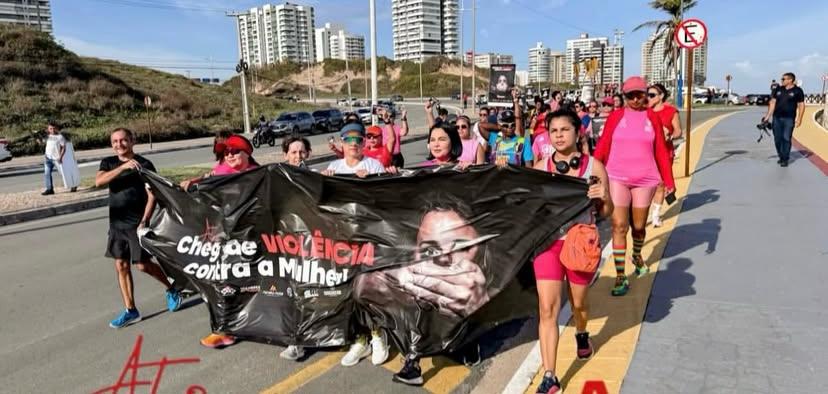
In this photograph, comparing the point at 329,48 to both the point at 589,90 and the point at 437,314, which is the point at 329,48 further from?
the point at 437,314

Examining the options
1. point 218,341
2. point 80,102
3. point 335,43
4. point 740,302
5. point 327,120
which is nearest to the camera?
point 218,341

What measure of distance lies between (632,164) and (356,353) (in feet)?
9.07

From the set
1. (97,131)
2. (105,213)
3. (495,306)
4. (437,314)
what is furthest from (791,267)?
(97,131)

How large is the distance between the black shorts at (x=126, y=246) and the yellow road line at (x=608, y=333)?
10.5 ft

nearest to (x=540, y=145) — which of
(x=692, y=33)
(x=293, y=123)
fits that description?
(x=692, y=33)

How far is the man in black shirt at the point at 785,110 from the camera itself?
33.8 feet

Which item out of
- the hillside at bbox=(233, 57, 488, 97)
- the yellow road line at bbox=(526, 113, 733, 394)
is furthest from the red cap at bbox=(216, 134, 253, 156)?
the hillside at bbox=(233, 57, 488, 97)

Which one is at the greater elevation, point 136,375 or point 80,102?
point 80,102

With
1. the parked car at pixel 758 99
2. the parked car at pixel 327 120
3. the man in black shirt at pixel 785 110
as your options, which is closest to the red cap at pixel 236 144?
the man in black shirt at pixel 785 110

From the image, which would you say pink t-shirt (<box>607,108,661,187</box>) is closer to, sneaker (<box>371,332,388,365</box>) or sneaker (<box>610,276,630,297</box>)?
sneaker (<box>610,276,630,297</box>)

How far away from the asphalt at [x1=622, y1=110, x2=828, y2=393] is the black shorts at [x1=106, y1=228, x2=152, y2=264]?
375 centimetres

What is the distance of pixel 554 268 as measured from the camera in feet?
10.6

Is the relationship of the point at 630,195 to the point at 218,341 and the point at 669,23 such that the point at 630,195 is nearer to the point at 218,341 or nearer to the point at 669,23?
the point at 218,341

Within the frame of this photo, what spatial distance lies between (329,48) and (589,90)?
498 feet
